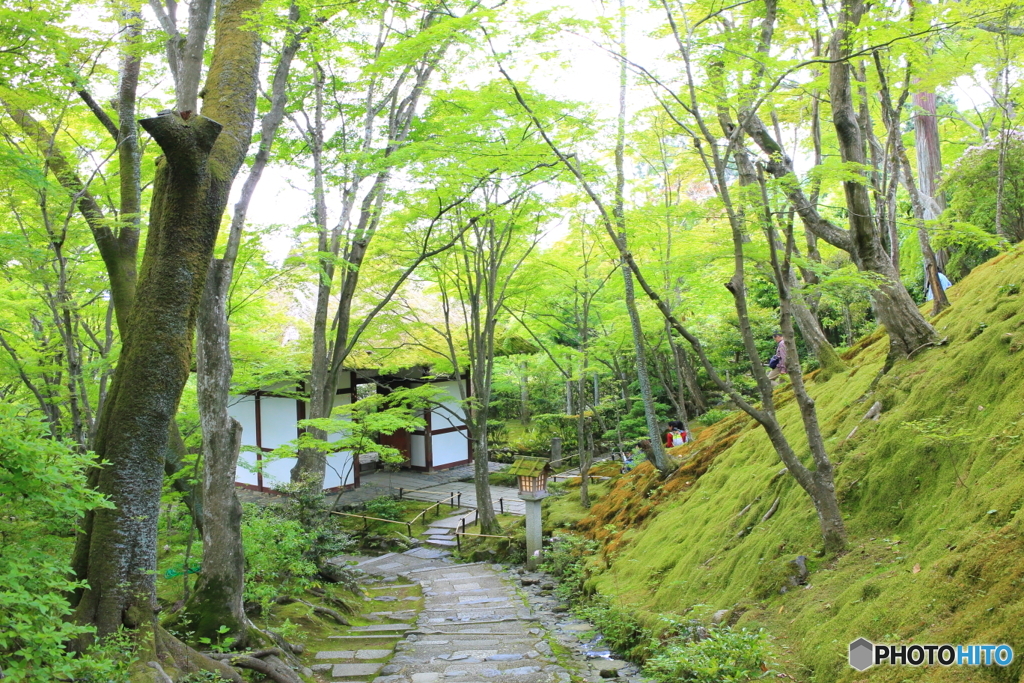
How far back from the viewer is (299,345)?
15625 mm

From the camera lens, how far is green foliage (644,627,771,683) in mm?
3754

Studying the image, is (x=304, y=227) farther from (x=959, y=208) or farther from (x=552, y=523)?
(x=959, y=208)

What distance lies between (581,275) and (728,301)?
3.34 m

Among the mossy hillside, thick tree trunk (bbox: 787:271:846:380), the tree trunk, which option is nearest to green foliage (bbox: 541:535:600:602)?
the mossy hillside

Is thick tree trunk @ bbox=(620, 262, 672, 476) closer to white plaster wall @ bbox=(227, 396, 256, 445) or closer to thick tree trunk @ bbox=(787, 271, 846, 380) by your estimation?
thick tree trunk @ bbox=(787, 271, 846, 380)

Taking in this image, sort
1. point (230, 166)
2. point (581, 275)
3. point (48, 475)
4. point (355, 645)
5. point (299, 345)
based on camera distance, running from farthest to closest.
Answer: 1. point (299, 345)
2. point (581, 275)
3. point (355, 645)
4. point (230, 166)
5. point (48, 475)

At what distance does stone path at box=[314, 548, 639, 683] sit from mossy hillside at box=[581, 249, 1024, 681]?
93cm

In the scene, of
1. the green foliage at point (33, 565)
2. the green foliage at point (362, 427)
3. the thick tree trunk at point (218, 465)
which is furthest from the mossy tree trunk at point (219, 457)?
the green foliage at point (33, 565)

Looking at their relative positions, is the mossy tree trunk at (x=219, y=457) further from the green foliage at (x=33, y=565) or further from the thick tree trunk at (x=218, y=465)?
the green foliage at (x=33, y=565)

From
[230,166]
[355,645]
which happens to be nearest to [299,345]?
[355,645]

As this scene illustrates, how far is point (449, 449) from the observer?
65.9ft

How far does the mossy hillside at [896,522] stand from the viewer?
3279mm
